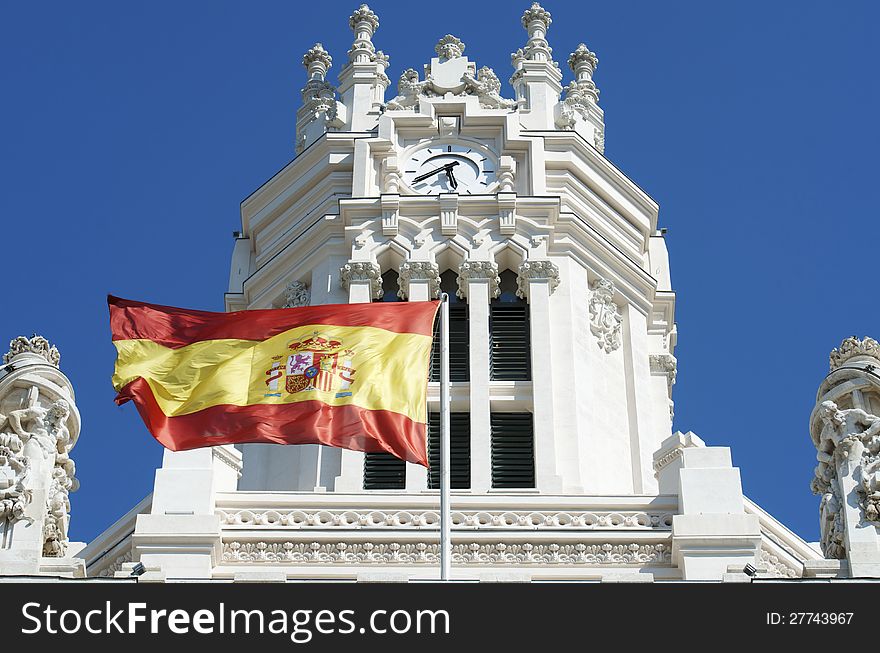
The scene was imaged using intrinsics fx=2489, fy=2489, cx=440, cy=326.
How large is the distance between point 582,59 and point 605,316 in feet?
36.9

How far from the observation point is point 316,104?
6525 cm

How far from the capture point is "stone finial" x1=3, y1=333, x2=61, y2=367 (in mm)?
43281

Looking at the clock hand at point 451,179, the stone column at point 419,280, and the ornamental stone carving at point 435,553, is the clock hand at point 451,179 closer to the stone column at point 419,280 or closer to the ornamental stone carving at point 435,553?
the stone column at point 419,280

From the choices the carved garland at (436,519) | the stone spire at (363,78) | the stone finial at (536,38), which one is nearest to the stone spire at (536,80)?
the stone finial at (536,38)

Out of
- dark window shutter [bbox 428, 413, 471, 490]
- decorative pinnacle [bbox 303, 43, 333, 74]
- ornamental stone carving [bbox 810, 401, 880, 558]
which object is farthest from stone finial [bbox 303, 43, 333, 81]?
ornamental stone carving [bbox 810, 401, 880, 558]

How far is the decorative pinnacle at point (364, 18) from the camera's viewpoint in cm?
6669

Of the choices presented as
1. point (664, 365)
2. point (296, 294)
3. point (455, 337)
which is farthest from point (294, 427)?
point (664, 365)

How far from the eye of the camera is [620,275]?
59.1 metres

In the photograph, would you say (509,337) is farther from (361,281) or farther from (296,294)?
(296,294)

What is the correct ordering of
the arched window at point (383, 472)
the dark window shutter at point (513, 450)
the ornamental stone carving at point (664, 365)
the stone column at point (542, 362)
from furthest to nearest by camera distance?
the ornamental stone carving at point (664, 365)
the dark window shutter at point (513, 450)
the arched window at point (383, 472)
the stone column at point (542, 362)

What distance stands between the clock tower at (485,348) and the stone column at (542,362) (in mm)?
51

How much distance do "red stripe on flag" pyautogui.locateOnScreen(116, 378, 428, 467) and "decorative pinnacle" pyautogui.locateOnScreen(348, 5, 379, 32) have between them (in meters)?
25.5
